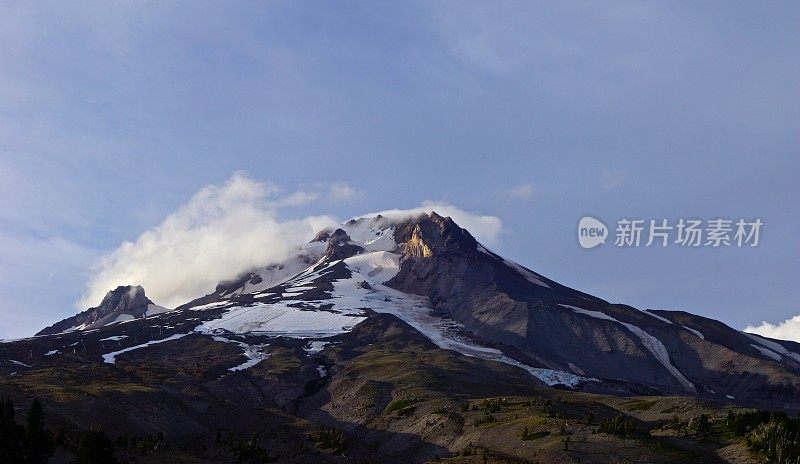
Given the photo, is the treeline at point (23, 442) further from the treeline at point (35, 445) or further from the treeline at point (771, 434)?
→ the treeline at point (771, 434)

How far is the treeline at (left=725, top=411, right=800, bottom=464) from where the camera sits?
2142 inches

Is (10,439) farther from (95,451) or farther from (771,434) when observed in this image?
(771,434)

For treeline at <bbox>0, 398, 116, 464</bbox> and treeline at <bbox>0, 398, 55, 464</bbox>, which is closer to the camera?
treeline at <bbox>0, 398, 116, 464</bbox>

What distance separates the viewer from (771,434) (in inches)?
2344

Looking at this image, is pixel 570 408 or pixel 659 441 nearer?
pixel 659 441

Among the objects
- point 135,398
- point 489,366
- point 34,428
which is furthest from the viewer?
point 489,366

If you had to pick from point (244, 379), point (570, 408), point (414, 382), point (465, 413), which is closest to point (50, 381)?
point (244, 379)

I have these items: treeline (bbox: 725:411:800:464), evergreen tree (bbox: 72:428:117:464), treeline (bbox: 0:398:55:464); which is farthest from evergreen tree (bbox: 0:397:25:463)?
treeline (bbox: 725:411:800:464)

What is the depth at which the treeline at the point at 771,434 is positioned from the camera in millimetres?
54403

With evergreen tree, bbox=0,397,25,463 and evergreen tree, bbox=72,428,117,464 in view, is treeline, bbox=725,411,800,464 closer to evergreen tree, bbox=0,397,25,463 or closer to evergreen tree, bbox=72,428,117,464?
evergreen tree, bbox=72,428,117,464

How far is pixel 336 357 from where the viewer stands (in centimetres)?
19012

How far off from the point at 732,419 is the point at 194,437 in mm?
56862

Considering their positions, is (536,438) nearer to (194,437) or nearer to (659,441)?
(659,441)

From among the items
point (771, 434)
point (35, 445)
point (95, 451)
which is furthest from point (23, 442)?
point (771, 434)
